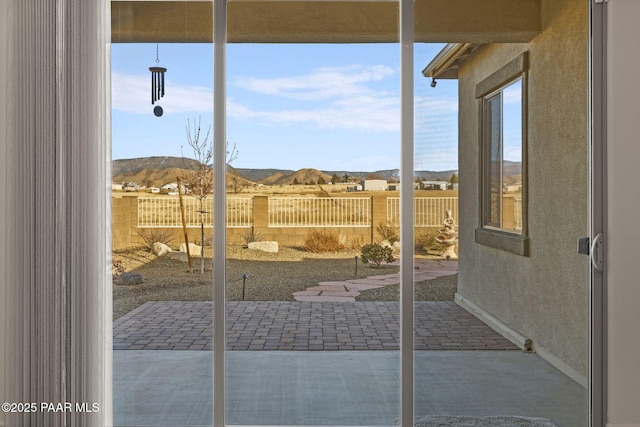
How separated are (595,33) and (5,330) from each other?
3313mm

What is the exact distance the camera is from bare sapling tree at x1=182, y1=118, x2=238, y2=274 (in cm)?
285

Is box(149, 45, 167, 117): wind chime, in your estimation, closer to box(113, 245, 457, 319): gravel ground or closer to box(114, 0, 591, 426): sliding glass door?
box(114, 0, 591, 426): sliding glass door

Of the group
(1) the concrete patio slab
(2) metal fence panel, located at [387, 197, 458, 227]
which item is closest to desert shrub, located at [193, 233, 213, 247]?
(1) the concrete patio slab

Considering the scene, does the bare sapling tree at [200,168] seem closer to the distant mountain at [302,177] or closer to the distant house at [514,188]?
the distant mountain at [302,177]

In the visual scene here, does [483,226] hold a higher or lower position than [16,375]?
higher

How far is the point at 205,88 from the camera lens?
2.87 m

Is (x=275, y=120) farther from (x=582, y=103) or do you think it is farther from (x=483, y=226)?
(x=582, y=103)

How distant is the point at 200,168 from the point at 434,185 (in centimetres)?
125

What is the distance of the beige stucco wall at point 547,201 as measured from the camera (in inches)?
112

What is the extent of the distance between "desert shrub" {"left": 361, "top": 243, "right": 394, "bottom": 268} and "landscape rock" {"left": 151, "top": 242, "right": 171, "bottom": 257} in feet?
3.45

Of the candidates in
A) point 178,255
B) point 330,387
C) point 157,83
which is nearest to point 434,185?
point 330,387

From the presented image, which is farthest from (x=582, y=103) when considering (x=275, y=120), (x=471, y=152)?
(x=275, y=120)

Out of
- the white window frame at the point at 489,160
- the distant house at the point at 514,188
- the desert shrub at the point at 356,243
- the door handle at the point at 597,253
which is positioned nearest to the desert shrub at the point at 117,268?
the desert shrub at the point at 356,243

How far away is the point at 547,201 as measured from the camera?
2918 mm
